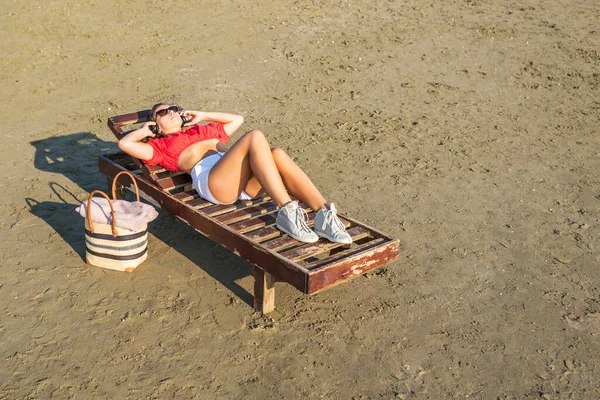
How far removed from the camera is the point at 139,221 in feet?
17.8

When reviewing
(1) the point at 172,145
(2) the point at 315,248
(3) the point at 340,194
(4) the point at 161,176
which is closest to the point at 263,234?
(2) the point at 315,248

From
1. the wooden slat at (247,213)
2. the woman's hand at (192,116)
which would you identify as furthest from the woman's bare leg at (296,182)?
the woman's hand at (192,116)

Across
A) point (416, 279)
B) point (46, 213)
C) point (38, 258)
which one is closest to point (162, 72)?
point (46, 213)

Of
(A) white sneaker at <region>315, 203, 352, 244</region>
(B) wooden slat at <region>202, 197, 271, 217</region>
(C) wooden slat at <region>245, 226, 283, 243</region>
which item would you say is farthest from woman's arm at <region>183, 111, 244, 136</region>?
(A) white sneaker at <region>315, 203, 352, 244</region>

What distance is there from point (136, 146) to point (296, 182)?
1.40m

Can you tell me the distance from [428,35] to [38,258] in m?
7.72

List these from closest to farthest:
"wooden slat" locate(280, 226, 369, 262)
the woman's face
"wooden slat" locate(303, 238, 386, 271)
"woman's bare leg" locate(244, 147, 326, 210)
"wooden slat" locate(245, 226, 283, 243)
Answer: "wooden slat" locate(303, 238, 386, 271), "wooden slat" locate(280, 226, 369, 262), "wooden slat" locate(245, 226, 283, 243), "woman's bare leg" locate(244, 147, 326, 210), the woman's face

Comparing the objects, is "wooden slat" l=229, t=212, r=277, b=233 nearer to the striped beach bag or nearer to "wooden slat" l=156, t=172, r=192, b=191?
the striped beach bag

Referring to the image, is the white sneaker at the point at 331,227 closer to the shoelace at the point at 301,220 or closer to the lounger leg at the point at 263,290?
the shoelace at the point at 301,220

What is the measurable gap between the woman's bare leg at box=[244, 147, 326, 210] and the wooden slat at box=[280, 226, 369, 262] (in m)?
0.36

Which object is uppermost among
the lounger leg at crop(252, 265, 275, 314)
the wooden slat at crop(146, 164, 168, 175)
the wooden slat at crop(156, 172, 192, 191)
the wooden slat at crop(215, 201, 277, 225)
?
the wooden slat at crop(146, 164, 168, 175)

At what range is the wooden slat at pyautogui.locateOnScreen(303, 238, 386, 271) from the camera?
4.88 metres

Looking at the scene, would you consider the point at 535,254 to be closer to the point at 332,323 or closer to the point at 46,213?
the point at 332,323

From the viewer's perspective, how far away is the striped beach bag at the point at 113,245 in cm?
544
